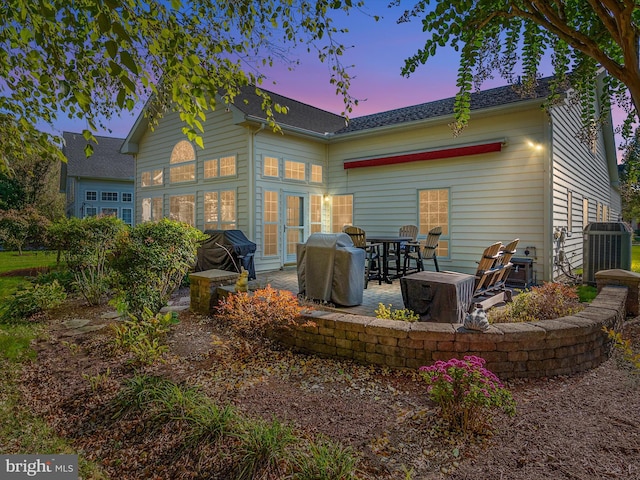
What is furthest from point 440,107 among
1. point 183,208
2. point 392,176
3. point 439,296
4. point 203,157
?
point 183,208

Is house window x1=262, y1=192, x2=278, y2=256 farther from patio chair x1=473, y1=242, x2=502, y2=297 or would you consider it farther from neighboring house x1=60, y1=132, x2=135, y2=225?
neighboring house x1=60, y1=132, x2=135, y2=225

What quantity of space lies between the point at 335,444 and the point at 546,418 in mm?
1516

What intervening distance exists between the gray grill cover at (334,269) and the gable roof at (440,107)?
4.41 metres

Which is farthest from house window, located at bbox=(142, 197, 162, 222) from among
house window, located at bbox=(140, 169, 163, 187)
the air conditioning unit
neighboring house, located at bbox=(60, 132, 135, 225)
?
the air conditioning unit

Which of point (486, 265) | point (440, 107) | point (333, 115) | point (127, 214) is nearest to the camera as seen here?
point (486, 265)

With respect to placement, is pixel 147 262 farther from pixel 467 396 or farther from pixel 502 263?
pixel 502 263

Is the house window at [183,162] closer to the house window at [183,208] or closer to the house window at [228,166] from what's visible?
the house window at [183,208]

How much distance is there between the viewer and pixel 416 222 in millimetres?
9086

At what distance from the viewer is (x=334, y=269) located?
5.21 metres

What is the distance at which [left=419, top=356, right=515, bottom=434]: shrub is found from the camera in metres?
2.35

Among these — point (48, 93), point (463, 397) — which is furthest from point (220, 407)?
point (48, 93)

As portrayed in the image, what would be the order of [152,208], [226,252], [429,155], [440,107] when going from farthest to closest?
[152,208] < [440,107] < [429,155] < [226,252]

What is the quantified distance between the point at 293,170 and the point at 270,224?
5.46 ft

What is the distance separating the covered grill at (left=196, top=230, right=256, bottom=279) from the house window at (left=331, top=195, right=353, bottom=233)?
3311mm
